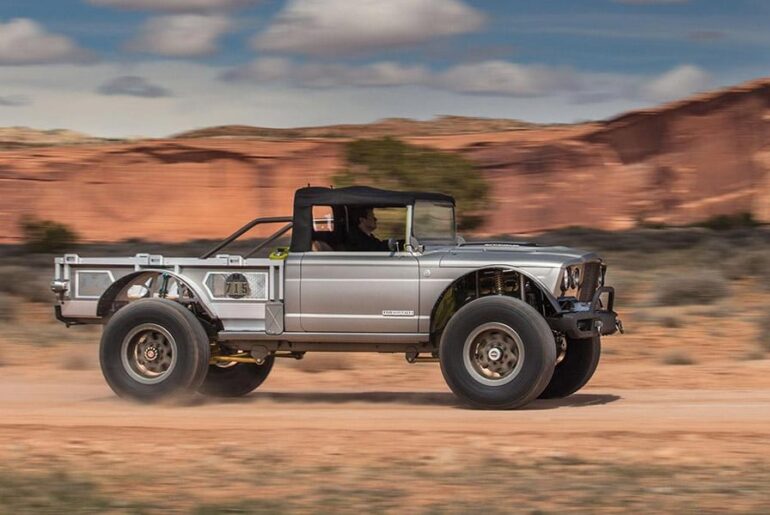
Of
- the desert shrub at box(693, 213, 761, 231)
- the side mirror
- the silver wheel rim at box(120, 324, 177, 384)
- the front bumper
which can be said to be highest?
the desert shrub at box(693, 213, 761, 231)

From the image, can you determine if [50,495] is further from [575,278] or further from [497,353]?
[575,278]

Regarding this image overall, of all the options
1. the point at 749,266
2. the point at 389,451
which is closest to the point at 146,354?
the point at 389,451

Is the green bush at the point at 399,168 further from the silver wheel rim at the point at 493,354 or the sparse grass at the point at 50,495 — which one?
the sparse grass at the point at 50,495

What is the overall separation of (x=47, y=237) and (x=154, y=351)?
130ft

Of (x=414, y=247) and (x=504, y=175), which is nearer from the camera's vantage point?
(x=414, y=247)

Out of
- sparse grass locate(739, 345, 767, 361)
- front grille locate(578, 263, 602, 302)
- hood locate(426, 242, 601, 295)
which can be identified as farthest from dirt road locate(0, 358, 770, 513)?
sparse grass locate(739, 345, 767, 361)

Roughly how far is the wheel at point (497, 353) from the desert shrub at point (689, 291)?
Result: 13259 millimetres

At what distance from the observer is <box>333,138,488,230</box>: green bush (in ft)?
150

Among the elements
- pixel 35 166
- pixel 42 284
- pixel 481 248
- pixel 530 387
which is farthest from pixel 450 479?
pixel 35 166

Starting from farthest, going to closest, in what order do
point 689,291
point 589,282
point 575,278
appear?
point 689,291
point 589,282
point 575,278

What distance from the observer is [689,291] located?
2456 cm

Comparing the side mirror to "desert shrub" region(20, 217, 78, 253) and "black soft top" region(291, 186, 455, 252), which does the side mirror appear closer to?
"black soft top" region(291, 186, 455, 252)

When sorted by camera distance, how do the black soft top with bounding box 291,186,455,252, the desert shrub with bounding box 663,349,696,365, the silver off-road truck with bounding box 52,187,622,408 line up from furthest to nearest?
the desert shrub with bounding box 663,349,696,365 < the black soft top with bounding box 291,186,455,252 < the silver off-road truck with bounding box 52,187,622,408

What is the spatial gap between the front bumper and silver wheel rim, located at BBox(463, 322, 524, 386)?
426 mm
